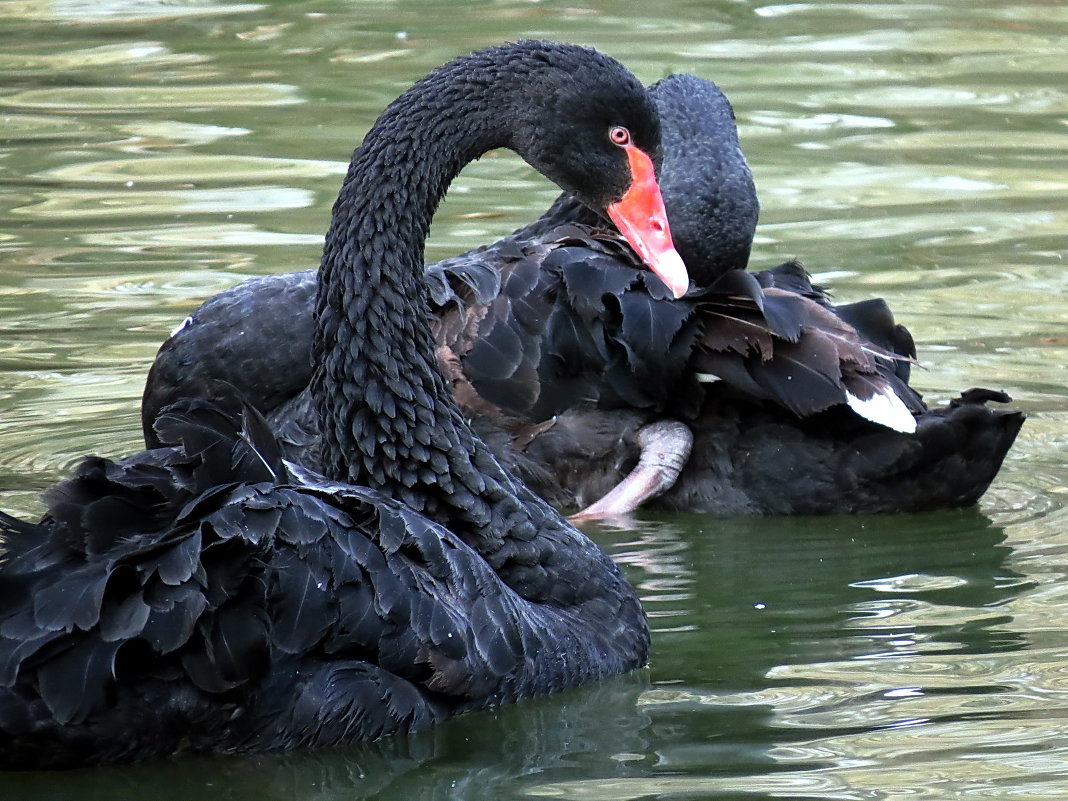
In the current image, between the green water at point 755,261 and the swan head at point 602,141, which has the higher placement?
the swan head at point 602,141

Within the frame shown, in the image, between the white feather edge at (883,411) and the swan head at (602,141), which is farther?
the white feather edge at (883,411)

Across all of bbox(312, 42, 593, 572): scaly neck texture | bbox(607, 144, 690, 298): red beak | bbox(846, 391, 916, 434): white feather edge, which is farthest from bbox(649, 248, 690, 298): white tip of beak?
bbox(846, 391, 916, 434): white feather edge

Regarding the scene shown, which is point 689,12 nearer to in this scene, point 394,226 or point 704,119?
point 704,119

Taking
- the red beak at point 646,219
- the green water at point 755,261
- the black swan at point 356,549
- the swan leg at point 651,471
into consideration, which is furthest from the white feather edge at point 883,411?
the black swan at point 356,549

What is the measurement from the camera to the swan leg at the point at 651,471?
6445 mm

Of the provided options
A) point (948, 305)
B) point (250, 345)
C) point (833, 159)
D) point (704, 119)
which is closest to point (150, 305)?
point (250, 345)

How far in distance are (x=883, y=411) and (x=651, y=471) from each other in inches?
30.1

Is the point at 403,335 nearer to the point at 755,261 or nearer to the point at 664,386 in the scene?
the point at 664,386

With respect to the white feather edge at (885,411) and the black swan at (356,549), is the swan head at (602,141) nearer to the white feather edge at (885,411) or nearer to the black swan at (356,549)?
the black swan at (356,549)

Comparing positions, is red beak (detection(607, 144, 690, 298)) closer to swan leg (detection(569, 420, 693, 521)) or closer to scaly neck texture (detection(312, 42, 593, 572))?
Answer: scaly neck texture (detection(312, 42, 593, 572))

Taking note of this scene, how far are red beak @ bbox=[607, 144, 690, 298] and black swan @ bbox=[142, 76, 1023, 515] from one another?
2.40ft

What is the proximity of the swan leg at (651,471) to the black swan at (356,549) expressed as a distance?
105cm

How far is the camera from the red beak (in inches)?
217

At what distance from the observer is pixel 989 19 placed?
1426 cm
